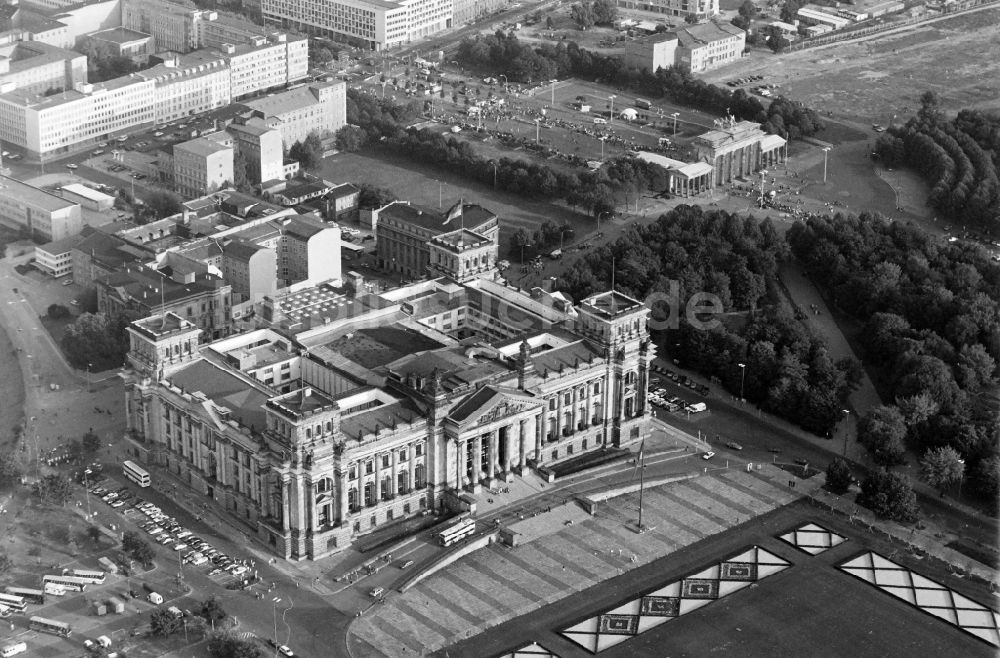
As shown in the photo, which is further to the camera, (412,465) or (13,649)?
(412,465)

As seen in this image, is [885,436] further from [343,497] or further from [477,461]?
[343,497]

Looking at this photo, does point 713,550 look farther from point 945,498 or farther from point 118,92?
point 118,92

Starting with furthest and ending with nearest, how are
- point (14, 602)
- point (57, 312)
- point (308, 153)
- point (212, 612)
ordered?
point (308, 153) → point (57, 312) → point (14, 602) → point (212, 612)

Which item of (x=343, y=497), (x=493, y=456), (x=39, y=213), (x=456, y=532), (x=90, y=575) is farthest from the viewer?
(x=39, y=213)

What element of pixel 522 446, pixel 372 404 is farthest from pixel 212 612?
pixel 522 446

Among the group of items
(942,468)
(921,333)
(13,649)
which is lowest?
(13,649)

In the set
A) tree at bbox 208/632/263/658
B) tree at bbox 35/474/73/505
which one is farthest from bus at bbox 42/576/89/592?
tree at bbox 208/632/263/658
